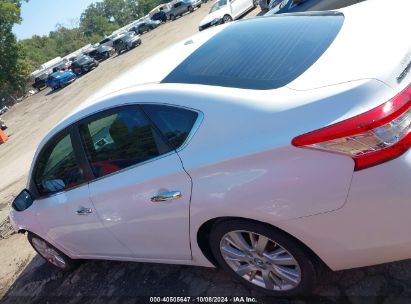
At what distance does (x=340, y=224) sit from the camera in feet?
6.90

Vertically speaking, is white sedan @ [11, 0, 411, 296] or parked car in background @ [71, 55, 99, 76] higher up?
white sedan @ [11, 0, 411, 296]

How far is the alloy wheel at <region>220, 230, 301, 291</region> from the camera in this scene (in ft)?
8.32

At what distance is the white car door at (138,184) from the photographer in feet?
8.56

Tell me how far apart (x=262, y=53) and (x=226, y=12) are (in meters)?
19.0

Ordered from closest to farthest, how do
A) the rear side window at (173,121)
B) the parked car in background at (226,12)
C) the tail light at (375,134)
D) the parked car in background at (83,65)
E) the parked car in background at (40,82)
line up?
the tail light at (375,134), the rear side window at (173,121), the parked car in background at (226,12), the parked car in background at (83,65), the parked car in background at (40,82)

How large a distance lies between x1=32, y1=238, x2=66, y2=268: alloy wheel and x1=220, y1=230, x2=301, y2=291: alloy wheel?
2.22 meters

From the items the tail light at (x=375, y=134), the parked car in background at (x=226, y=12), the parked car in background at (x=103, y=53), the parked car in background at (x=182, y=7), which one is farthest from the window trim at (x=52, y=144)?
the parked car in background at (x=182, y=7)

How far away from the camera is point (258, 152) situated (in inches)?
85.6

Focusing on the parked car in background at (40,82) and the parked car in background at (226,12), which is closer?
the parked car in background at (226,12)

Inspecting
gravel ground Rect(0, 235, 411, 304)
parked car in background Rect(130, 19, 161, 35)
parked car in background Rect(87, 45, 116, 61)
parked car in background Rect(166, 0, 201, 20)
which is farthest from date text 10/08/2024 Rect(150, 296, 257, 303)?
parked car in background Rect(130, 19, 161, 35)

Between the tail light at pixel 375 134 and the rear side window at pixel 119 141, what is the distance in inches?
43.4

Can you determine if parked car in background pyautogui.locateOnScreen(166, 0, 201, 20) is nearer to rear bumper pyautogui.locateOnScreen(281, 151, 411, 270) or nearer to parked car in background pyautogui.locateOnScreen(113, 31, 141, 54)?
parked car in background pyautogui.locateOnScreen(113, 31, 141, 54)

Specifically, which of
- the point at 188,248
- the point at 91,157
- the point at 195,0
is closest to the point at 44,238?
the point at 91,157

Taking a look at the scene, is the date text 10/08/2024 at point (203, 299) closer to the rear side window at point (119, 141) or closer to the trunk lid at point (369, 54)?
the rear side window at point (119, 141)
